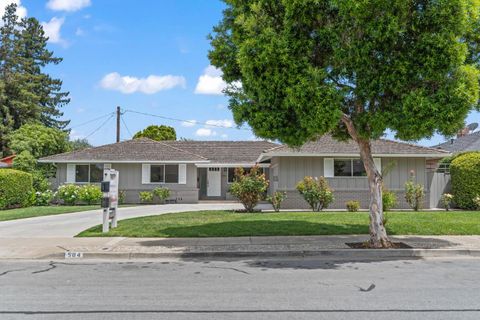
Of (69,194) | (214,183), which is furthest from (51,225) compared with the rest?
(214,183)

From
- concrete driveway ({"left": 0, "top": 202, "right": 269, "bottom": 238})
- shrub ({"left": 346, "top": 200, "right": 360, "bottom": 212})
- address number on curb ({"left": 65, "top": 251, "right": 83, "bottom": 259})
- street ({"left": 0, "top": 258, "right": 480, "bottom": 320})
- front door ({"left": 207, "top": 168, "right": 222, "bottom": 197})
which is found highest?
front door ({"left": 207, "top": 168, "right": 222, "bottom": 197})

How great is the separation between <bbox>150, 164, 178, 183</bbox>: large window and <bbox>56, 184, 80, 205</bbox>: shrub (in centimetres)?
454

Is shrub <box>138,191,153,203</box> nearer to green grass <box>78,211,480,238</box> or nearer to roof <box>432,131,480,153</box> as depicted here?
green grass <box>78,211,480,238</box>

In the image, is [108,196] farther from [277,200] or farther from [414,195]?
[414,195]

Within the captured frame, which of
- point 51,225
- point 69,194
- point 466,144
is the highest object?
point 466,144

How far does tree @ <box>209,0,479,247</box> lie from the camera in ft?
32.4

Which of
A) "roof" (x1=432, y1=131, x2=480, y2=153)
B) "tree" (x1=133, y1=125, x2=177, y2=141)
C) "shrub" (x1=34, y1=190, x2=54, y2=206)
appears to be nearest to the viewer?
"shrub" (x1=34, y1=190, x2=54, y2=206)

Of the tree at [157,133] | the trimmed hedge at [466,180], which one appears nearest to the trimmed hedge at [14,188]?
the trimmed hedge at [466,180]

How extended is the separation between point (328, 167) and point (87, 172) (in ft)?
48.7

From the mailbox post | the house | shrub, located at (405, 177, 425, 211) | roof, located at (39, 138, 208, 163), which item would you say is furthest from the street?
roof, located at (39, 138, 208, 163)

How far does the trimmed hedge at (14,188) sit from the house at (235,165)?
425cm

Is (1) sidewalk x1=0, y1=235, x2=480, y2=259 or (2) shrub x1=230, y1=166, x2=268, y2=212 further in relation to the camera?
(2) shrub x1=230, y1=166, x2=268, y2=212

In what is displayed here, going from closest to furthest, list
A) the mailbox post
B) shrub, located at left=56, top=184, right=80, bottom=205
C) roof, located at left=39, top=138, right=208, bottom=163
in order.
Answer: the mailbox post
shrub, located at left=56, top=184, right=80, bottom=205
roof, located at left=39, top=138, right=208, bottom=163

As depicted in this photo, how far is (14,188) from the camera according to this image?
880 inches
